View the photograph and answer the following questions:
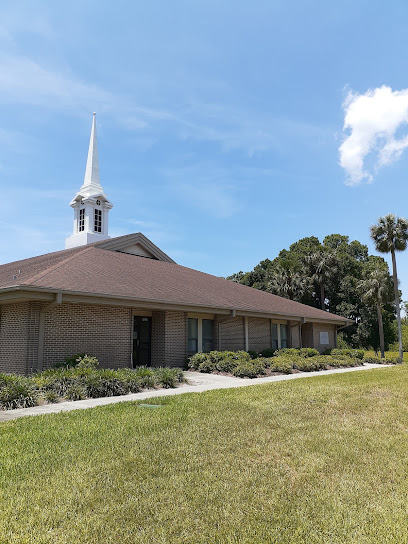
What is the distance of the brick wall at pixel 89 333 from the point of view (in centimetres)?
1307

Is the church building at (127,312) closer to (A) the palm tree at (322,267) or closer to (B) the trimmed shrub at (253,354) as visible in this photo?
(B) the trimmed shrub at (253,354)

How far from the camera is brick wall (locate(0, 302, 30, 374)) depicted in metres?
12.7

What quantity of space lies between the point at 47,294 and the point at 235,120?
980 cm

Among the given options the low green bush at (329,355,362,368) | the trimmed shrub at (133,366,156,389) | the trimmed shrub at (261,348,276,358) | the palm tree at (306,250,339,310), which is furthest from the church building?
the palm tree at (306,250,339,310)

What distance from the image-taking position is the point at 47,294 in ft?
40.2

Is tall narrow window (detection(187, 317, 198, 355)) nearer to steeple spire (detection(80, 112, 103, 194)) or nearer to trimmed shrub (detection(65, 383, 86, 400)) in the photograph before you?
trimmed shrub (detection(65, 383, 86, 400))

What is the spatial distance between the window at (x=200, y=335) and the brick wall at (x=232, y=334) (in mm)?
611

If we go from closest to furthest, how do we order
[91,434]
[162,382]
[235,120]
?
[91,434] < [162,382] < [235,120]

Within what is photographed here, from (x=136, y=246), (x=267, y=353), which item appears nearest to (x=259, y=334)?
(x=267, y=353)

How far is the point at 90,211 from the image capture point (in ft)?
90.3

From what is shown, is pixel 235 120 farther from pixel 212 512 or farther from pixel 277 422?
pixel 212 512

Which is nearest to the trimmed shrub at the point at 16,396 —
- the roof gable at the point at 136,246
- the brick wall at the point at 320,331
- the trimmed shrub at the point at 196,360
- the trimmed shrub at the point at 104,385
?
the trimmed shrub at the point at 104,385

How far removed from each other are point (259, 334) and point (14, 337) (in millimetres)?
12307

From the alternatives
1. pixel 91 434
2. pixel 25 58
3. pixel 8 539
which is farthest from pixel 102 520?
pixel 25 58
